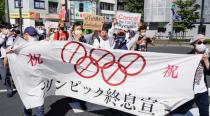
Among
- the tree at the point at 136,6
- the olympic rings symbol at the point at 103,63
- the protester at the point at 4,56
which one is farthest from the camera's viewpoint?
the tree at the point at 136,6

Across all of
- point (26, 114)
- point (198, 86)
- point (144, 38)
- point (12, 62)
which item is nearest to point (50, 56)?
point (12, 62)

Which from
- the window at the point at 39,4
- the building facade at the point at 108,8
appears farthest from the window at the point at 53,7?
the building facade at the point at 108,8

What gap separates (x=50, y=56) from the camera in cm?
536

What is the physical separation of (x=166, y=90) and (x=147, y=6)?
50231 millimetres

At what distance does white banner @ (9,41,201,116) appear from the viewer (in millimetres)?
4898

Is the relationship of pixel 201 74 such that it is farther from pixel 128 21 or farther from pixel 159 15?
pixel 159 15

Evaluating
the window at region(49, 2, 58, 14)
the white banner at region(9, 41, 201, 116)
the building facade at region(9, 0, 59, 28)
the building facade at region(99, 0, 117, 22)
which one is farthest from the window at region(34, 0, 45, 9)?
the white banner at region(9, 41, 201, 116)

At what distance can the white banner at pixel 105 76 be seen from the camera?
4.90 m

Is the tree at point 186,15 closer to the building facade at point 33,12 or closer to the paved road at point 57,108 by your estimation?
the building facade at point 33,12

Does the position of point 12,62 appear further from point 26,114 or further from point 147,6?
point 147,6

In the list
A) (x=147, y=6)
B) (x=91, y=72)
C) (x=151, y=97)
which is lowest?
(x=151, y=97)

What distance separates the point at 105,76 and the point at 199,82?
4.84 ft

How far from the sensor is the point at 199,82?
15.3 ft

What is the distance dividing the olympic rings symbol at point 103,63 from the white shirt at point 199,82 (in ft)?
2.79
